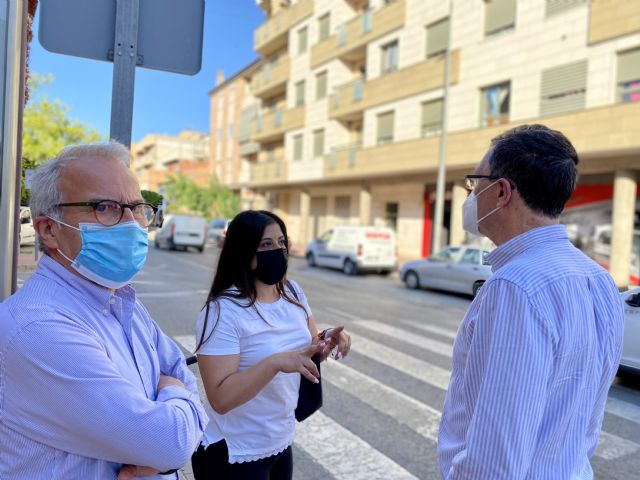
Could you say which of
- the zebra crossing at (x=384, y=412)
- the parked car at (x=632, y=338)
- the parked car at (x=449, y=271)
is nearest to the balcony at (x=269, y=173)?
the parked car at (x=449, y=271)

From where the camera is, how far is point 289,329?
2.27 metres

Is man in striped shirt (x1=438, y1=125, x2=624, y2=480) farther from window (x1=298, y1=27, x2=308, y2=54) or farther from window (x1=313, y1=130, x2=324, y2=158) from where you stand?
window (x1=298, y1=27, x2=308, y2=54)

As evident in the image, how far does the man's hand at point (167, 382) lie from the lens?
1523 mm

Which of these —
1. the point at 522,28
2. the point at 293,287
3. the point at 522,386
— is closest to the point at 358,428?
the point at 293,287

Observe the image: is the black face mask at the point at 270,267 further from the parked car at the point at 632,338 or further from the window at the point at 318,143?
the window at the point at 318,143

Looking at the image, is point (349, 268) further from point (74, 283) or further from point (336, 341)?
point (74, 283)

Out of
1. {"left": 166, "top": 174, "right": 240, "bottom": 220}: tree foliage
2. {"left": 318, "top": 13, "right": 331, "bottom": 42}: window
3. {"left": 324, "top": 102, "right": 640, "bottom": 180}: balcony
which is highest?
{"left": 318, "top": 13, "right": 331, "bottom": 42}: window

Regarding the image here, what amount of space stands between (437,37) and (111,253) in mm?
21239

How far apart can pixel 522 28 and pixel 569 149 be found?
58.5 ft

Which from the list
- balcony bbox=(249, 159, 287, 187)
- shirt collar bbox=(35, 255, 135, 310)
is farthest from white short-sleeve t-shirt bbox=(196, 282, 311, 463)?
balcony bbox=(249, 159, 287, 187)

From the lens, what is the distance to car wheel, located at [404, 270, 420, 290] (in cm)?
1498

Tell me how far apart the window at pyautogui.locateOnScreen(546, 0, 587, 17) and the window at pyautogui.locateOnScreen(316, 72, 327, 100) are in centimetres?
1372

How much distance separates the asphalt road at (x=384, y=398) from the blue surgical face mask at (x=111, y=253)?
501 millimetres

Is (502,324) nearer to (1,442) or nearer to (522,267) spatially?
(522,267)
